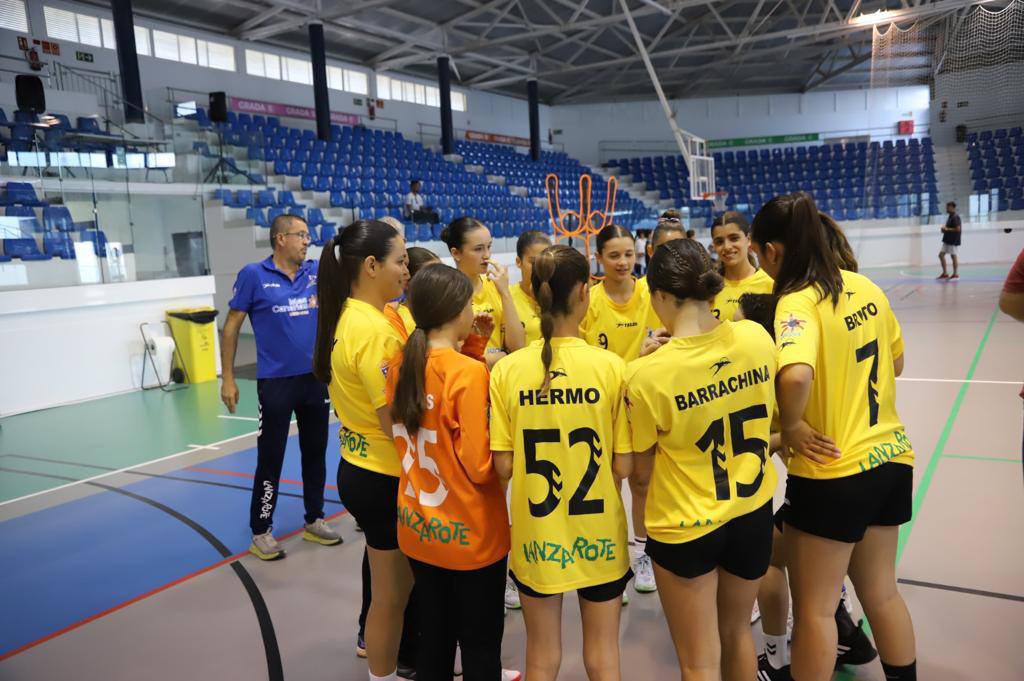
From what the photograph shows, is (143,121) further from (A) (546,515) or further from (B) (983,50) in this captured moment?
(B) (983,50)

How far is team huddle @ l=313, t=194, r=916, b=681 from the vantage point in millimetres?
1903

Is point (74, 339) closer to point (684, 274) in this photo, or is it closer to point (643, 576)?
point (643, 576)

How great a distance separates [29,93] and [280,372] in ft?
34.3

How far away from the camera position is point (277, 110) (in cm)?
1888

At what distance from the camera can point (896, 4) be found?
19641mm

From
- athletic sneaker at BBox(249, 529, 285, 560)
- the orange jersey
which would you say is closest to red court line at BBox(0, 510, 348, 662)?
athletic sneaker at BBox(249, 529, 285, 560)

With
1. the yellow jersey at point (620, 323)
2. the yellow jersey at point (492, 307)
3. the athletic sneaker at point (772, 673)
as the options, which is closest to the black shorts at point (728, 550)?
the athletic sneaker at point (772, 673)

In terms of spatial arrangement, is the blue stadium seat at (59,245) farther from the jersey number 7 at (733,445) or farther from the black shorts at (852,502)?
the black shorts at (852,502)

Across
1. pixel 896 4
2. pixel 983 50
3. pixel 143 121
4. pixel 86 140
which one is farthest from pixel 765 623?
pixel 896 4

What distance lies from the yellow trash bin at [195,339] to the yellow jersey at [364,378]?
7108 mm

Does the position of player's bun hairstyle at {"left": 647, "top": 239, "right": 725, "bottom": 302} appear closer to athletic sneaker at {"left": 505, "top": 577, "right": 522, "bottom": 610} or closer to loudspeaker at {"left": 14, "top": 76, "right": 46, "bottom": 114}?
athletic sneaker at {"left": 505, "top": 577, "right": 522, "bottom": 610}

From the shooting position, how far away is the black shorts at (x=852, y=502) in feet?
6.57

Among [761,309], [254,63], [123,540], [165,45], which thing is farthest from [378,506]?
[254,63]

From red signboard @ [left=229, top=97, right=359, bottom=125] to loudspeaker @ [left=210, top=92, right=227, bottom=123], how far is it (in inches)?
81.7
